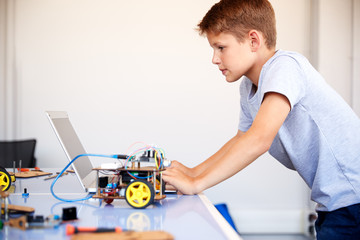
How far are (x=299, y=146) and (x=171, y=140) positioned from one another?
1.89 meters

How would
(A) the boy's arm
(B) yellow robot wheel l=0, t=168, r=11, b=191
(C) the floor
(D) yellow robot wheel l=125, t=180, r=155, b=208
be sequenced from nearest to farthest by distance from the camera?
(D) yellow robot wheel l=125, t=180, r=155, b=208 → (A) the boy's arm → (B) yellow robot wheel l=0, t=168, r=11, b=191 → (C) the floor

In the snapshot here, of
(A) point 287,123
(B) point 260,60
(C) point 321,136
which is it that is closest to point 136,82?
(B) point 260,60

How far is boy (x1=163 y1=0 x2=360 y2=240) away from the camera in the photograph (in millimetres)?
1245

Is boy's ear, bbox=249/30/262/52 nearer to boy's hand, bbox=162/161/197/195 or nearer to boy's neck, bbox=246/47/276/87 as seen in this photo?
boy's neck, bbox=246/47/276/87

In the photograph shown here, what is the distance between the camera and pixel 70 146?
1.54 metres

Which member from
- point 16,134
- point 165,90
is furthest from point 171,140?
point 16,134

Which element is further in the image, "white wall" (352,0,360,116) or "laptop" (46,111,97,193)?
"white wall" (352,0,360,116)

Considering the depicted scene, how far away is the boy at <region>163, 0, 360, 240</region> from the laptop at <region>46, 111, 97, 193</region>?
0.32 metres

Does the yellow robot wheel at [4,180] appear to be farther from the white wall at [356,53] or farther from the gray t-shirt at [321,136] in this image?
the white wall at [356,53]

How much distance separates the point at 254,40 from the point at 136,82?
6.09ft

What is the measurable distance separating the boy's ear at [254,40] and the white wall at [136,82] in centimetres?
176

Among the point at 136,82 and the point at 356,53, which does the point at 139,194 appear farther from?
the point at 356,53

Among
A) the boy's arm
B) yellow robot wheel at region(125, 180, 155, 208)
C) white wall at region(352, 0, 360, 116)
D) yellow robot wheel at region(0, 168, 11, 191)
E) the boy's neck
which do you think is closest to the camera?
yellow robot wheel at region(125, 180, 155, 208)

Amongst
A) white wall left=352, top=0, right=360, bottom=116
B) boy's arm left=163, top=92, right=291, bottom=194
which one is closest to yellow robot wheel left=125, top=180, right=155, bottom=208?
boy's arm left=163, top=92, right=291, bottom=194
